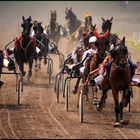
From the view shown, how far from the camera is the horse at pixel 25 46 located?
18844mm

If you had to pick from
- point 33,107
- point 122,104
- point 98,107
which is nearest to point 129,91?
point 122,104

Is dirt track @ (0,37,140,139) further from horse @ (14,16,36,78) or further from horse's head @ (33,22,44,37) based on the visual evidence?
horse's head @ (33,22,44,37)

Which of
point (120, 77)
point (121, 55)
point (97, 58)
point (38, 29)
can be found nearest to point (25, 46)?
point (38, 29)

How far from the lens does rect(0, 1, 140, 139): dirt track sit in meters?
10.7

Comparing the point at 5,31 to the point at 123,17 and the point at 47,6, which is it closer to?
the point at 123,17

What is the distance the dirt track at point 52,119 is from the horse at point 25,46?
2.02 meters

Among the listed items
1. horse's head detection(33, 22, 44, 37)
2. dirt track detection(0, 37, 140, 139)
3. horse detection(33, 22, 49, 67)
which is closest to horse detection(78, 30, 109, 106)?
dirt track detection(0, 37, 140, 139)

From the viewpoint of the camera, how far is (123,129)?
11344 millimetres

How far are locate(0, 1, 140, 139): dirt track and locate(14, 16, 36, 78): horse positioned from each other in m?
2.02

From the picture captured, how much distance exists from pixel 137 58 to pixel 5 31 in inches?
877

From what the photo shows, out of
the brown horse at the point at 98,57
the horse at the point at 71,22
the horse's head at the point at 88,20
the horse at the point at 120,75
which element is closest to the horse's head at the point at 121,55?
the horse at the point at 120,75

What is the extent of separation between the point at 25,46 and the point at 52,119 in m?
6.99

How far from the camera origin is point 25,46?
62.4 ft

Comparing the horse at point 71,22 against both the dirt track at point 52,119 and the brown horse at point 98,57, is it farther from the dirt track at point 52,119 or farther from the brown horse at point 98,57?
the brown horse at point 98,57
